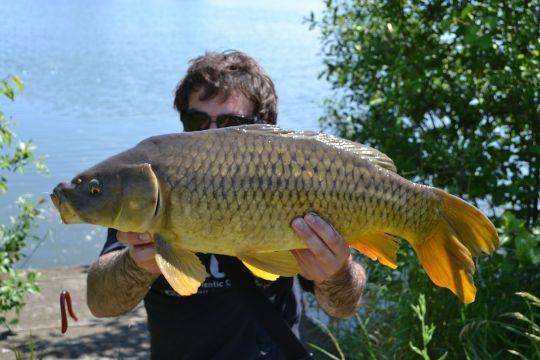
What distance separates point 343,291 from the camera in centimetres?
205

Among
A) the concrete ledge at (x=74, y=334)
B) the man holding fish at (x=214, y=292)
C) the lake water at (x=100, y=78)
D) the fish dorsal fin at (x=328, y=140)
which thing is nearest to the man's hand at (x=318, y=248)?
the fish dorsal fin at (x=328, y=140)

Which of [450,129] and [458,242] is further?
[450,129]

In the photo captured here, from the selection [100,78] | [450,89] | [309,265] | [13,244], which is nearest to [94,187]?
[309,265]

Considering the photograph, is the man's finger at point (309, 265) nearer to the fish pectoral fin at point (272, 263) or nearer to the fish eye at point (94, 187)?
the fish pectoral fin at point (272, 263)

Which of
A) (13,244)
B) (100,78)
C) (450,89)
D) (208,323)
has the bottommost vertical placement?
(100,78)

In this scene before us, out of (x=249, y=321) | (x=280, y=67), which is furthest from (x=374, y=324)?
(x=280, y=67)

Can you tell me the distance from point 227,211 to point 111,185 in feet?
0.84

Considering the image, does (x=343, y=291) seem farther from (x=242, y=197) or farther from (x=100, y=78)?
(x=100, y=78)

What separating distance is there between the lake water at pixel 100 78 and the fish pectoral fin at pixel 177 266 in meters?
1.69

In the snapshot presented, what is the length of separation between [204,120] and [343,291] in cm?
66

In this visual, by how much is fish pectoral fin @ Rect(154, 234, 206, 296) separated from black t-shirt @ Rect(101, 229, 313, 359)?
0.62 m

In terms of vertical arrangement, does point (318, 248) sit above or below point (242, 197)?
below

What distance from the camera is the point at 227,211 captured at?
4.54 feet

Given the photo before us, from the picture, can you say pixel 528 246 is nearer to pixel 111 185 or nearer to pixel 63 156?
pixel 111 185
